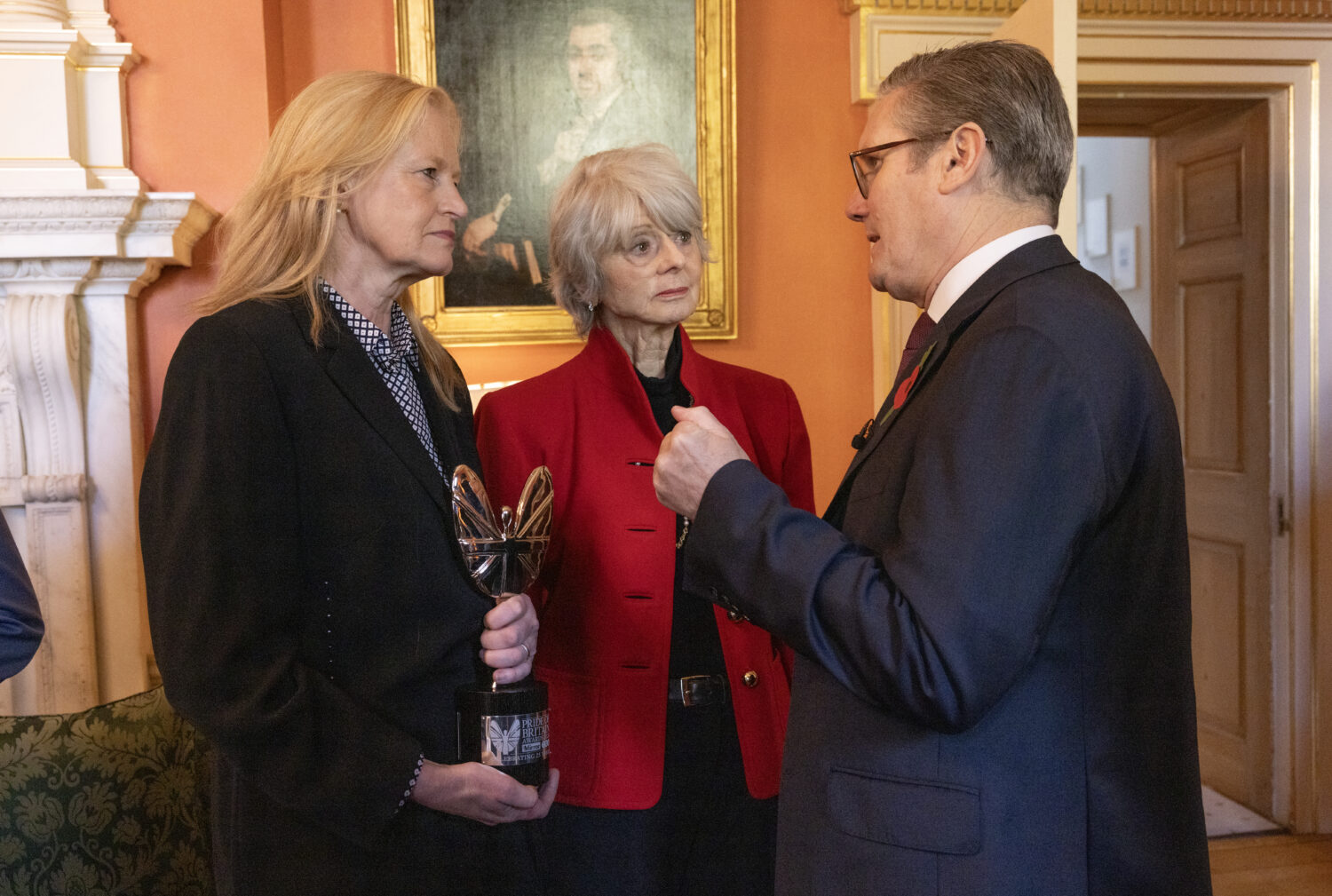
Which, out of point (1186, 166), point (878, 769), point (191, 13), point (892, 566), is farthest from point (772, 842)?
point (1186, 166)

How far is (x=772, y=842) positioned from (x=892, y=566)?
969 mm

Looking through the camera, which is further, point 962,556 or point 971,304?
point 971,304

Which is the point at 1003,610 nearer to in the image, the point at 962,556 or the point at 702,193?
the point at 962,556

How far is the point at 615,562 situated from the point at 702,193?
74.4 inches

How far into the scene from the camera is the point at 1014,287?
116 centimetres

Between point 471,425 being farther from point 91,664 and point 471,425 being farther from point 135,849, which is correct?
point 91,664

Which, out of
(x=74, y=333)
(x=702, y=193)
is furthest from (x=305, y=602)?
(x=702, y=193)

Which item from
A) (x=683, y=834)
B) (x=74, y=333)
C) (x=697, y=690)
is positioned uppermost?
(x=74, y=333)

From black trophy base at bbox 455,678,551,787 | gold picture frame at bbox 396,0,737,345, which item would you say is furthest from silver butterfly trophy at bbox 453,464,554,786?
gold picture frame at bbox 396,0,737,345

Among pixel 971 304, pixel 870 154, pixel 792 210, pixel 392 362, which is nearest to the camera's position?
pixel 971 304

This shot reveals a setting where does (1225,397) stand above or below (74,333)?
below

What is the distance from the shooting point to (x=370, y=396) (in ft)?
4.80

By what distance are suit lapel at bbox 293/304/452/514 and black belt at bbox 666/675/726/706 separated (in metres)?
0.57

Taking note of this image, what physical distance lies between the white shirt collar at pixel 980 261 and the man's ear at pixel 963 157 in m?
0.08
